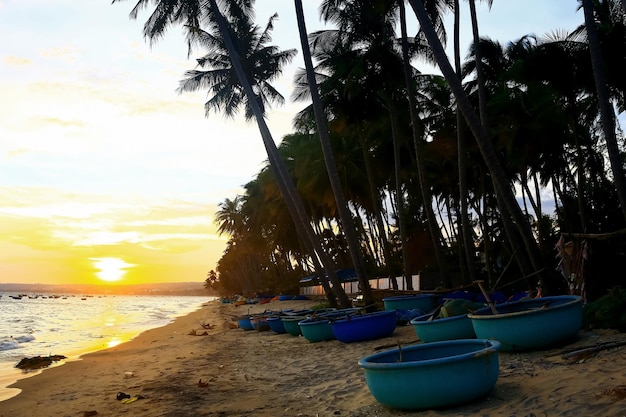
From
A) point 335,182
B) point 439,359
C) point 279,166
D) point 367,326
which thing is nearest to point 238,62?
point 279,166

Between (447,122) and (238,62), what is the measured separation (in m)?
15.7

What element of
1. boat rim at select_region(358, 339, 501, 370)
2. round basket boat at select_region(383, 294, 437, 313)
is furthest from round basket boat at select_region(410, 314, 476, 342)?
round basket boat at select_region(383, 294, 437, 313)

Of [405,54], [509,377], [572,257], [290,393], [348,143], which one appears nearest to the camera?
[509,377]

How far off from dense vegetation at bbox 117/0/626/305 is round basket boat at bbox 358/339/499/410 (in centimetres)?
523

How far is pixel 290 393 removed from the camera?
7.85 meters

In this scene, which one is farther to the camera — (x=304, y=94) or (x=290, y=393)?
(x=304, y=94)

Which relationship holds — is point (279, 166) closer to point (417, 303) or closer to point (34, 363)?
point (417, 303)

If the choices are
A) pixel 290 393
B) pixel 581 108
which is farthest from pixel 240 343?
pixel 581 108

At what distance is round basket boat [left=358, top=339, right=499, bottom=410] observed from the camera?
17.1ft

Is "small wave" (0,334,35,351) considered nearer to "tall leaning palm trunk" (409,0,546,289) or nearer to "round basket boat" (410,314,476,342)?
"round basket boat" (410,314,476,342)

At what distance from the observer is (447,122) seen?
3058cm

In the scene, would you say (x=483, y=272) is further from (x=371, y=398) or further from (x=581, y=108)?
(x=371, y=398)

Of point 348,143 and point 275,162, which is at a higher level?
point 348,143

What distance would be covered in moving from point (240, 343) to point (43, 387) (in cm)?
647
